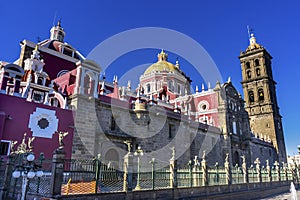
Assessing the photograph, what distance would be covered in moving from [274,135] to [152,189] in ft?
115

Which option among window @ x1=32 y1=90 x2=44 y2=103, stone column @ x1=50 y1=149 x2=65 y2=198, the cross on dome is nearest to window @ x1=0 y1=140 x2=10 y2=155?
window @ x1=32 y1=90 x2=44 y2=103

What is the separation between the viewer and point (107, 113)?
619 inches

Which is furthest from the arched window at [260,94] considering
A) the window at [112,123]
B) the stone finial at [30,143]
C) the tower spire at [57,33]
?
the stone finial at [30,143]

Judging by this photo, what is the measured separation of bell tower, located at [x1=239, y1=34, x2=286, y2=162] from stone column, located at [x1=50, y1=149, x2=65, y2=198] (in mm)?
36696

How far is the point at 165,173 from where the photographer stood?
10078 mm

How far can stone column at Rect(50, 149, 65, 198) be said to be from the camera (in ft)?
21.9

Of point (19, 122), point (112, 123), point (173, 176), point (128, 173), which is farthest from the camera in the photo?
point (112, 123)

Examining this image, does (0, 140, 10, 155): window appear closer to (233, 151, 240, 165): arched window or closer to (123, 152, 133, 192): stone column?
(123, 152, 133, 192): stone column

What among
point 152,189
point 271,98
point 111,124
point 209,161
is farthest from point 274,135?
point 152,189

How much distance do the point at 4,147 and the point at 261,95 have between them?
1595 inches

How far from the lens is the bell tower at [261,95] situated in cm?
3869

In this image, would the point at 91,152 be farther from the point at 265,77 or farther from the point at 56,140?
the point at 265,77

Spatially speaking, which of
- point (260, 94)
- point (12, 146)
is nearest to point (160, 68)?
point (260, 94)

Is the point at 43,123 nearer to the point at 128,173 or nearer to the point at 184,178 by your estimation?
the point at 128,173
